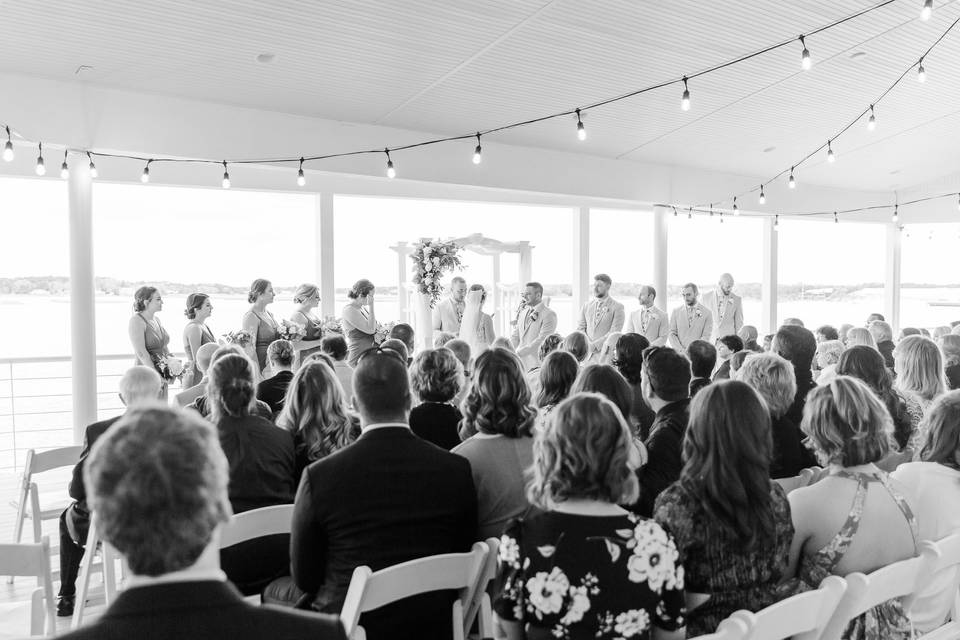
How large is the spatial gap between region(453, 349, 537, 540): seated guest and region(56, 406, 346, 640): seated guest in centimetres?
153

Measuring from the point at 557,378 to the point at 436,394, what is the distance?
55 centimetres

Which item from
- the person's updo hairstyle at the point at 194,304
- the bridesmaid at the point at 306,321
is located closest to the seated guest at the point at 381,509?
the person's updo hairstyle at the point at 194,304

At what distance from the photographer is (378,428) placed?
2.13 metres

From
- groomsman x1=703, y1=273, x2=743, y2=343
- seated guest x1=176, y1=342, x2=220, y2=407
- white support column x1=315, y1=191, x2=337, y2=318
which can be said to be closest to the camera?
seated guest x1=176, y1=342, x2=220, y2=407

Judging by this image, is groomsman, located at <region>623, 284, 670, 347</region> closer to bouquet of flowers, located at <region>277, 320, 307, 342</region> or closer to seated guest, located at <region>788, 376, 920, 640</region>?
bouquet of flowers, located at <region>277, 320, 307, 342</region>

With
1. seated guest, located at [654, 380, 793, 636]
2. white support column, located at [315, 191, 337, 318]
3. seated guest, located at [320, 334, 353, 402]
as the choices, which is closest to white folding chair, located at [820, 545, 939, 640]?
seated guest, located at [654, 380, 793, 636]

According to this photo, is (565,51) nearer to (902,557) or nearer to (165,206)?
(902,557)

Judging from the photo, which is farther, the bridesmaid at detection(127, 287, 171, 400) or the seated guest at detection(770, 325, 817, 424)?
the bridesmaid at detection(127, 287, 171, 400)

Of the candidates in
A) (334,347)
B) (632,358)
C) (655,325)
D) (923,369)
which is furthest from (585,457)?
(655,325)

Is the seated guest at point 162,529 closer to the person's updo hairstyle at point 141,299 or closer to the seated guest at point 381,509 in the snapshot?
the seated guest at point 381,509

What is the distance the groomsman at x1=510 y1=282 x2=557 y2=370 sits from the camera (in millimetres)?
7645

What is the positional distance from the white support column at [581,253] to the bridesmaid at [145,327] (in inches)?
241

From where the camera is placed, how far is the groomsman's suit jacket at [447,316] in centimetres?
790

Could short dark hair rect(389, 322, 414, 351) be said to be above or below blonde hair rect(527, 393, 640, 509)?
above
